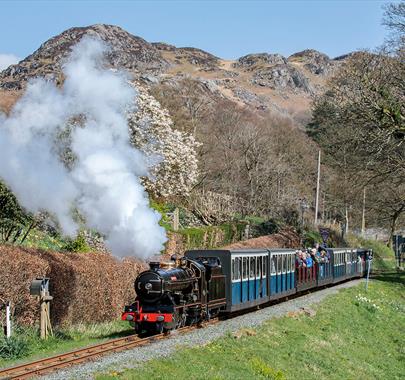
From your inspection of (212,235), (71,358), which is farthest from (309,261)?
(71,358)

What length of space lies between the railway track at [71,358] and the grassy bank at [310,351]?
1.55 meters

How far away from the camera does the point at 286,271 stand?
2867 centimetres

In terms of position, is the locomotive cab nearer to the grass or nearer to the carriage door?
the grass

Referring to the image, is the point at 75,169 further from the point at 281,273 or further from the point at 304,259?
the point at 304,259

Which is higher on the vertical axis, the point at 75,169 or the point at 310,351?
the point at 75,169

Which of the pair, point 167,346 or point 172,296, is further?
point 172,296

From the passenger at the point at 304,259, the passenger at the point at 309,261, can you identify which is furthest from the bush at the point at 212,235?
the passenger at the point at 304,259

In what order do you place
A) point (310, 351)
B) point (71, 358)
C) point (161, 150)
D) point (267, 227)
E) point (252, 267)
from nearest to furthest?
1. point (71, 358)
2. point (310, 351)
3. point (252, 267)
4. point (161, 150)
5. point (267, 227)

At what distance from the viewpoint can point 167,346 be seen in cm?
1582

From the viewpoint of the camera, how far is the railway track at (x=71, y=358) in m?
12.8

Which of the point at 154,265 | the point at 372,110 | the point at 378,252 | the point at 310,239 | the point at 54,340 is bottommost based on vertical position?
the point at 378,252

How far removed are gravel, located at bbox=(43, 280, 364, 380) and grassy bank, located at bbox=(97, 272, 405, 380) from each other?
434mm

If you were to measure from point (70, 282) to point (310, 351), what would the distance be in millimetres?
7247

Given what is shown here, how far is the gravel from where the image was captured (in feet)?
42.6
